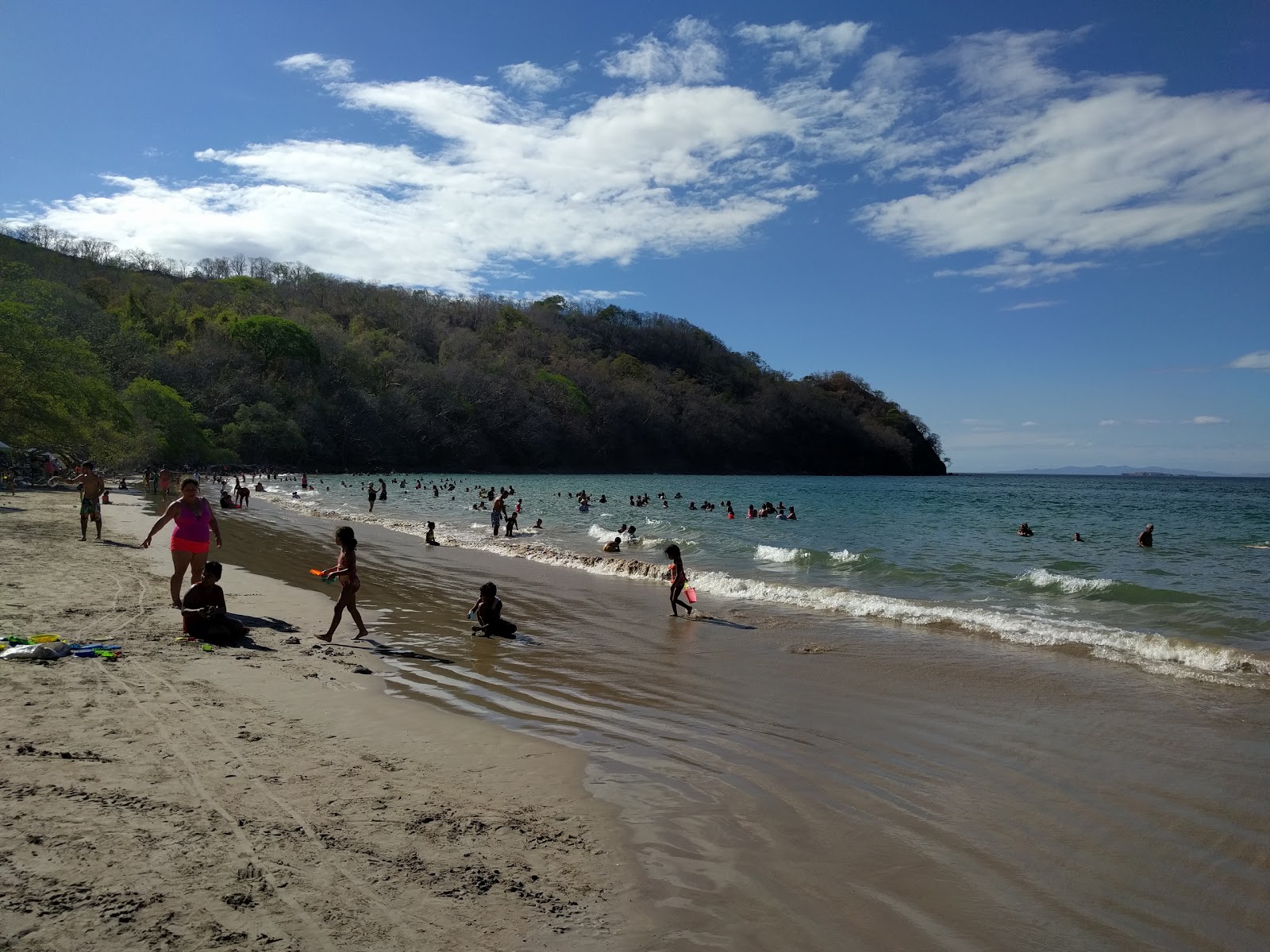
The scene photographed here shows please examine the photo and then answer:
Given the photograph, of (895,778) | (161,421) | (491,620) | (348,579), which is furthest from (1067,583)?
(161,421)

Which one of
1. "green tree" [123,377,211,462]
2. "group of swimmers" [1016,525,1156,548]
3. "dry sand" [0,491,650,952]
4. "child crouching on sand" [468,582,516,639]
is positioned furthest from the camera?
"green tree" [123,377,211,462]

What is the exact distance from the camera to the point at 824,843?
4.41 metres

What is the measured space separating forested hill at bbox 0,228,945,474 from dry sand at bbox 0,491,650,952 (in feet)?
94.5

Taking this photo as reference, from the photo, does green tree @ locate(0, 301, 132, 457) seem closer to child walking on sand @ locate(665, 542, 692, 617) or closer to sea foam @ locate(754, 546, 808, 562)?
sea foam @ locate(754, 546, 808, 562)

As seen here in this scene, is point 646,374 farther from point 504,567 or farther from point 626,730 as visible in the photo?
point 626,730

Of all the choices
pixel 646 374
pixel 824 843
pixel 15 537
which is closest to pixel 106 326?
pixel 15 537

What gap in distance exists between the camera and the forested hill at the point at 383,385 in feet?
144

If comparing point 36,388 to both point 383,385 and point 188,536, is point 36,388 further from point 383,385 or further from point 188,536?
point 383,385

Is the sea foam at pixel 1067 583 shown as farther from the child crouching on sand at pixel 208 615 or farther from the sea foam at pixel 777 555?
the child crouching on sand at pixel 208 615

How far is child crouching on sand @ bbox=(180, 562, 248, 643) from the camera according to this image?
8516 mm

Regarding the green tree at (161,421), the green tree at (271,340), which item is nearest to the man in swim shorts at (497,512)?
the green tree at (161,421)

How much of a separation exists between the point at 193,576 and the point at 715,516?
29.4 metres

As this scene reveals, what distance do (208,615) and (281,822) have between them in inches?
206

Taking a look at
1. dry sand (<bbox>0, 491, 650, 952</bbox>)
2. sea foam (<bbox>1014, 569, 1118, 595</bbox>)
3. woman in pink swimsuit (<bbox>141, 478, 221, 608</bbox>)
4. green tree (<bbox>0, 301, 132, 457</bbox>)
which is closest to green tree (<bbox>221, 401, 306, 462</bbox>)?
green tree (<bbox>0, 301, 132, 457</bbox>)
